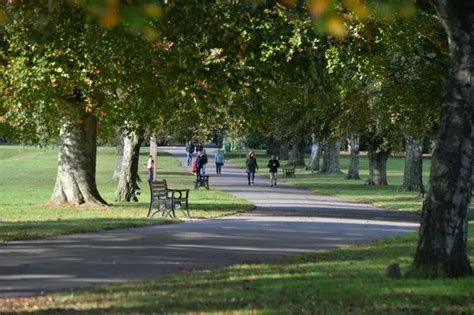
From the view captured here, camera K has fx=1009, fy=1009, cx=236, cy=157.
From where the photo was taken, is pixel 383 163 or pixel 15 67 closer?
pixel 15 67

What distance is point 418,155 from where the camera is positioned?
144ft

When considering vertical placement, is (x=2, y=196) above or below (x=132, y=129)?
below

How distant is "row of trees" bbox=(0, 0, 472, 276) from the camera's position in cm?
1230

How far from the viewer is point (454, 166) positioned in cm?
1229

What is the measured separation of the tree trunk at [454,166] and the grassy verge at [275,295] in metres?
0.40

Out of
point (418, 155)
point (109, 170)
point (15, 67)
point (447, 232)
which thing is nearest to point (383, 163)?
point (418, 155)

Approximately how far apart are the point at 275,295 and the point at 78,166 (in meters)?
19.6

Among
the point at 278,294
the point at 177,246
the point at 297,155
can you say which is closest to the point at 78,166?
the point at 177,246

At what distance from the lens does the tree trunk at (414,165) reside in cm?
4384

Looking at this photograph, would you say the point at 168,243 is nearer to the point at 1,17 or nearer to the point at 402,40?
the point at 1,17

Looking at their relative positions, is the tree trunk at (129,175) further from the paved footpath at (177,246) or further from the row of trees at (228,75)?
the paved footpath at (177,246)

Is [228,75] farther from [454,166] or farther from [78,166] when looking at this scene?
[78,166]

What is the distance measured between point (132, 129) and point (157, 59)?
8.44 m

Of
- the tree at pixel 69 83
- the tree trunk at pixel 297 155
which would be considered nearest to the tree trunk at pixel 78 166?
the tree at pixel 69 83
